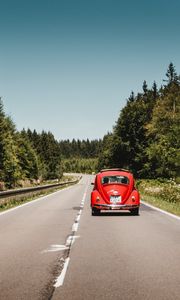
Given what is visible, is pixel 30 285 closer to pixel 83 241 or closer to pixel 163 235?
pixel 83 241

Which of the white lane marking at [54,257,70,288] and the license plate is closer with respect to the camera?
the white lane marking at [54,257,70,288]

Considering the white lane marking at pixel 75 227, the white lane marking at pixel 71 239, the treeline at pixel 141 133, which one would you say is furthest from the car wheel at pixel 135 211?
the treeline at pixel 141 133

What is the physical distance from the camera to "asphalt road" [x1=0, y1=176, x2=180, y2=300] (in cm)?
543

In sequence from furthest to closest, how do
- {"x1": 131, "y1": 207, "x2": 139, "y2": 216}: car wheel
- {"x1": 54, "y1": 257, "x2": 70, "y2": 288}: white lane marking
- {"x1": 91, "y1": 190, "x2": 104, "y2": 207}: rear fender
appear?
1. {"x1": 131, "y1": 207, "x2": 139, "y2": 216}: car wheel
2. {"x1": 91, "y1": 190, "x2": 104, "y2": 207}: rear fender
3. {"x1": 54, "y1": 257, "x2": 70, "y2": 288}: white lane marking

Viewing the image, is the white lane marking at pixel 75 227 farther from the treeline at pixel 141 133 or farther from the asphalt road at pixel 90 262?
the treeline at pixel 141 133

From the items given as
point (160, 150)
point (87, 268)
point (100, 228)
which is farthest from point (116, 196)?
point (160, 150)

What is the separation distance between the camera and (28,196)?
29938 millimetres

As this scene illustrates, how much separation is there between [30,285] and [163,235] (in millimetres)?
5749

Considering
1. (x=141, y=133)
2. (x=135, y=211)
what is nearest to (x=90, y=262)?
(x=135, y=211)

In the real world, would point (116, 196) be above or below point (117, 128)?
below

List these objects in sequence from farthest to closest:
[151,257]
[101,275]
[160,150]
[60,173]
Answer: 1. [60,173]
2. [160,150]
3. [151,257]
4. [101,275]

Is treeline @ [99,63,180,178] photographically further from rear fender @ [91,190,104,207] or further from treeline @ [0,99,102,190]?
rear fender @ [91,190,104,207]

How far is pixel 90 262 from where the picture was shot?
7.36 metres

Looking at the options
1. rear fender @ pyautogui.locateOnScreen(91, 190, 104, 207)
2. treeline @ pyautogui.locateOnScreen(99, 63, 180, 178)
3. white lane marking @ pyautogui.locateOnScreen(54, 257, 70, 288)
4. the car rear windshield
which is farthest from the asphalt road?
treeline @ pyautogui.locateOnScreen(99, 63, 180, 178)
